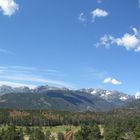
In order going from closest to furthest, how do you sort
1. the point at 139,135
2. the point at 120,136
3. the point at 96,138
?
the point at 139,135, the point at 120,136, the point at 96,138

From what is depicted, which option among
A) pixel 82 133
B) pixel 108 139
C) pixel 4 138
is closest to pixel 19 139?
pixel 4 138

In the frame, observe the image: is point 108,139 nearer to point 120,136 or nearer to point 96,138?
point 120,136

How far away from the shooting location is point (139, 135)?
464 feet

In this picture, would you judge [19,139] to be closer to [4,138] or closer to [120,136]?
[4,138]

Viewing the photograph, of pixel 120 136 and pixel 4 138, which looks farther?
pixel 4 138

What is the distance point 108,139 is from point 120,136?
5.23 m

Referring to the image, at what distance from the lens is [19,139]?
197625 mm

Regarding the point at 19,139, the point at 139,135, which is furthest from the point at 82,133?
the point at 139,135

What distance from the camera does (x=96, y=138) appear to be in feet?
617

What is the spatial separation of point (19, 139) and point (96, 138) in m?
41.5

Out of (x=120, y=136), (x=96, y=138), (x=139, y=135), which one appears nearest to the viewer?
(x=139, y=135)

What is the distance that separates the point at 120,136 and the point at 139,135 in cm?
1414

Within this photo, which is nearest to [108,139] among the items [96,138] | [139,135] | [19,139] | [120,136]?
[120,136]

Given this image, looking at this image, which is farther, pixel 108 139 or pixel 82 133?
pixel 82 133
